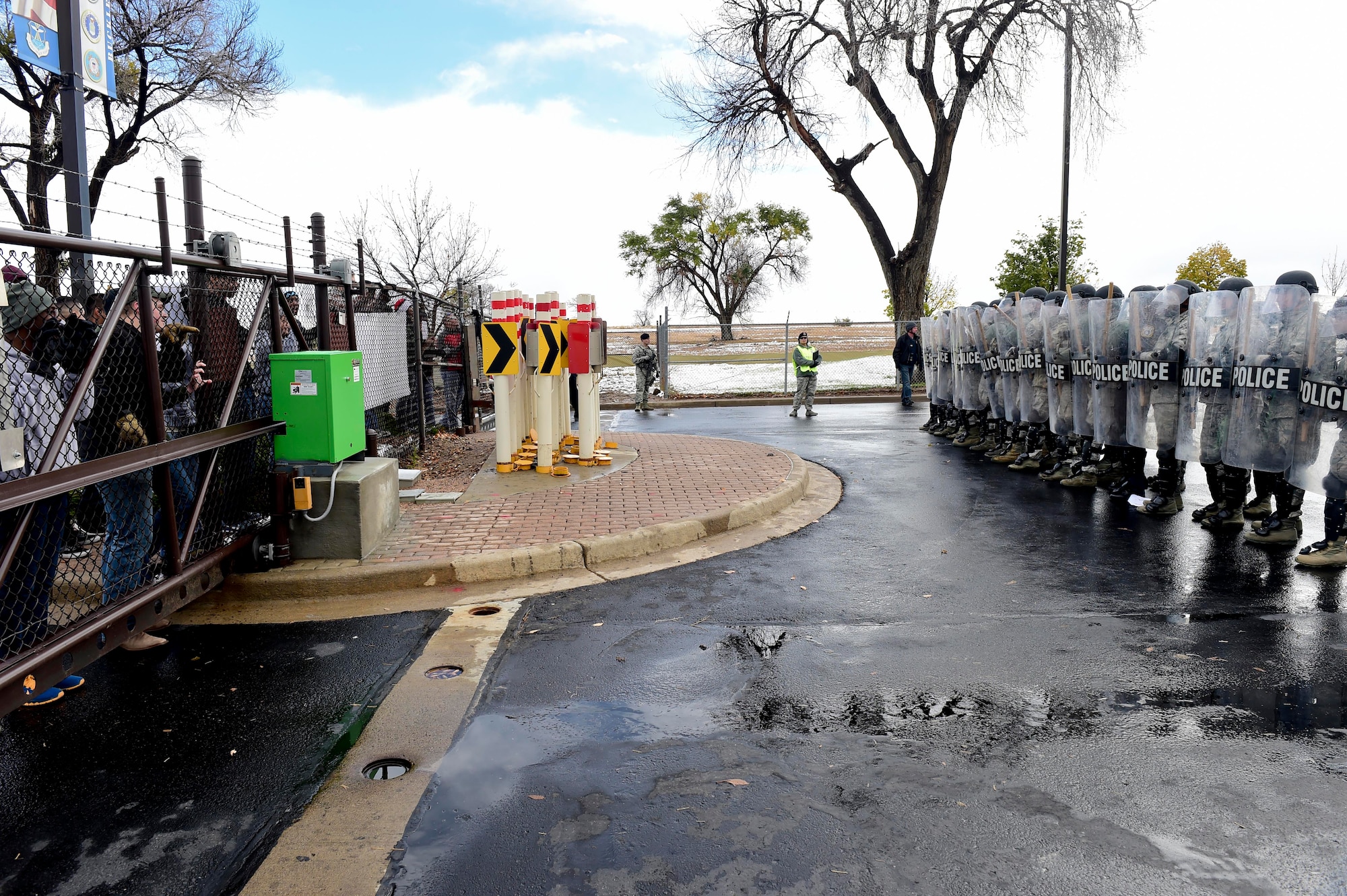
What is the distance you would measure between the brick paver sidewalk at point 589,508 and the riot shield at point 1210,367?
3.71 meters

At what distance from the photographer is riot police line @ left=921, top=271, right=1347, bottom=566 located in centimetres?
627

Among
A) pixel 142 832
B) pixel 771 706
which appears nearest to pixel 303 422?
pixel 142 832

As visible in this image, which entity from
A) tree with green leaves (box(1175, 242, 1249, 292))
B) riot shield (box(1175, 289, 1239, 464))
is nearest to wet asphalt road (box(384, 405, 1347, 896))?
riot shield (box(1175, 289, 1239, 464))

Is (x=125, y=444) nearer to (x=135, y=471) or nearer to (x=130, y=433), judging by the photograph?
(x=130, y=433)

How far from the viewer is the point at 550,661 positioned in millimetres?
4438

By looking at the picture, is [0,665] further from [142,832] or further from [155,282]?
[155,282]

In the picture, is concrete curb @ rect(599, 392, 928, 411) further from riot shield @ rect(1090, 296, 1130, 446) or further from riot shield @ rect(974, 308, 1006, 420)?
riot shield @ rect(1090, 296, 1130, 446)

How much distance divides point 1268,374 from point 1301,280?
72 centimetres

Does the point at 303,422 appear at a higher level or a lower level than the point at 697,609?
higher

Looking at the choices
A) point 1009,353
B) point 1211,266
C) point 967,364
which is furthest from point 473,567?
point 1211,266

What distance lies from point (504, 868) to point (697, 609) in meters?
2.73

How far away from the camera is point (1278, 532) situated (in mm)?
6785

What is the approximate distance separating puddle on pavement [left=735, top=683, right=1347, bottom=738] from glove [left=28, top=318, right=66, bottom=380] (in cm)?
340

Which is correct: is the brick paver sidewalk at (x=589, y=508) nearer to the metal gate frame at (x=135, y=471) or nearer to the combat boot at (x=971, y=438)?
the metal gate frame at (x=135, y=471)
